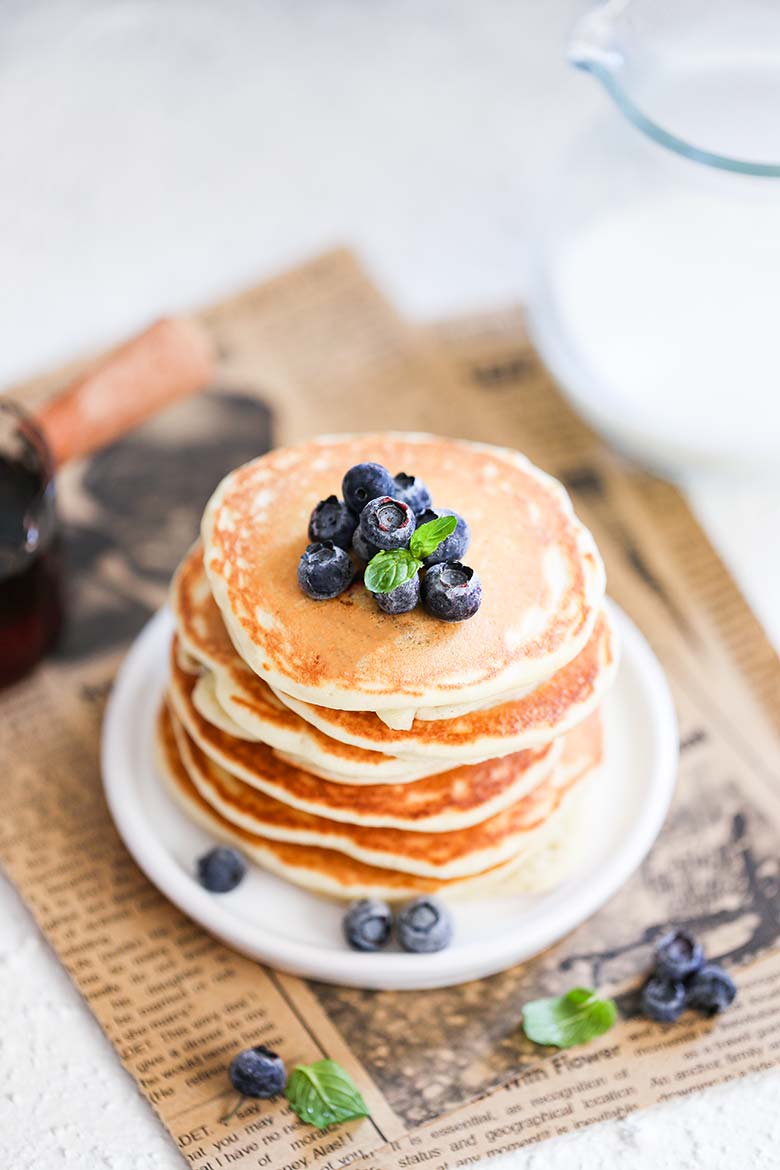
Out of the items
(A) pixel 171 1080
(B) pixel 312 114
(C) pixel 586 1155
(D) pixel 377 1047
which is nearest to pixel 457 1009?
(D) pixel 377 1047

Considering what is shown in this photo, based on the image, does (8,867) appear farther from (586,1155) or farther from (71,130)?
(71,130)

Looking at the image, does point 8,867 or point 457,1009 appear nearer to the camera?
point 457,1009

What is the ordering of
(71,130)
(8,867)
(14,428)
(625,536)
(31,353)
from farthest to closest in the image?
1. (71,130)
2. (31,353)
3. (625,536)
4. (14,428)
5. (8,867)

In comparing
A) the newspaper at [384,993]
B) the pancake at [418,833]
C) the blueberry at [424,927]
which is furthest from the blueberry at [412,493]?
the newspaper at [384,993]

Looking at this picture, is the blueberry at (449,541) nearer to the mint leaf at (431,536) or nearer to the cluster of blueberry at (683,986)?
the mint leaf at (431,536)

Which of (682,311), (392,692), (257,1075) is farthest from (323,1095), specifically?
(682,311)

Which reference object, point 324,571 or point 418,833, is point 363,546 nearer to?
point 324,571
